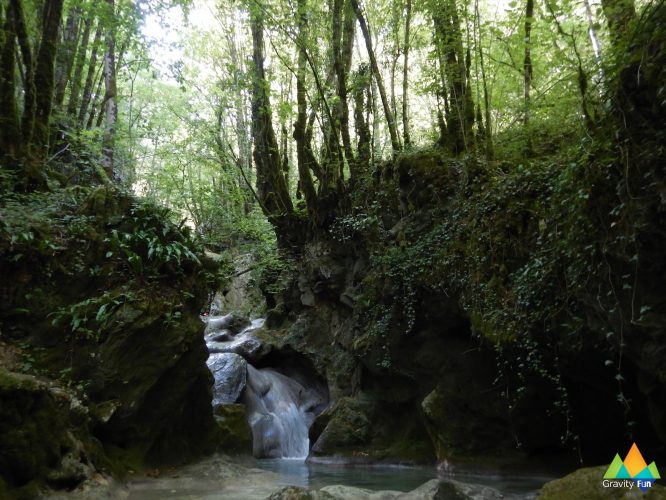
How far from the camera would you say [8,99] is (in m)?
8.54

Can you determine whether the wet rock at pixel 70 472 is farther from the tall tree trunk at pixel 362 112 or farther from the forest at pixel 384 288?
the tall tree trunk at pixel 362 112

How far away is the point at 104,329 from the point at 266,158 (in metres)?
9.29

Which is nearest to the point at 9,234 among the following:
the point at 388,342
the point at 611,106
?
the point at 388,342

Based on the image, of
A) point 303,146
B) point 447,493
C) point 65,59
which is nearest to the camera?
point 447,493

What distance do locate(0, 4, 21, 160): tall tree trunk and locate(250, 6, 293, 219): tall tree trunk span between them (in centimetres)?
639

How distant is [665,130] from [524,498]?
505cm

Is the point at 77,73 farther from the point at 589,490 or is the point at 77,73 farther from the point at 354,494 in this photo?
the point at 589,490

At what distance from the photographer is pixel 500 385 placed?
27.0 ft

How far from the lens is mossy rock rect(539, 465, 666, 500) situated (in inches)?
158

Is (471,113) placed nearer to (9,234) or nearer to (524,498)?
(524,498)

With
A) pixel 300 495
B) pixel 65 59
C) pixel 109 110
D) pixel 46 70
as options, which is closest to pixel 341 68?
pixel 109 110

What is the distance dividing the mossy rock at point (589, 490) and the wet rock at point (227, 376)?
29.9 feet

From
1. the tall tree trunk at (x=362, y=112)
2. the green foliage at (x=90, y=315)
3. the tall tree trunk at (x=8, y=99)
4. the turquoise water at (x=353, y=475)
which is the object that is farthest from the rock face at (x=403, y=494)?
the tall tree trunk at (x=362, y=112)

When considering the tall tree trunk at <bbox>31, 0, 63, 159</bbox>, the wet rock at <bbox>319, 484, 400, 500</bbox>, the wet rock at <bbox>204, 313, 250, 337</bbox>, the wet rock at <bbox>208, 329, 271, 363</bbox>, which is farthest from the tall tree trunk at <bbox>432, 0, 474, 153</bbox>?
the wet rock at <bbox>204, 313, 250, 337</bbox>
